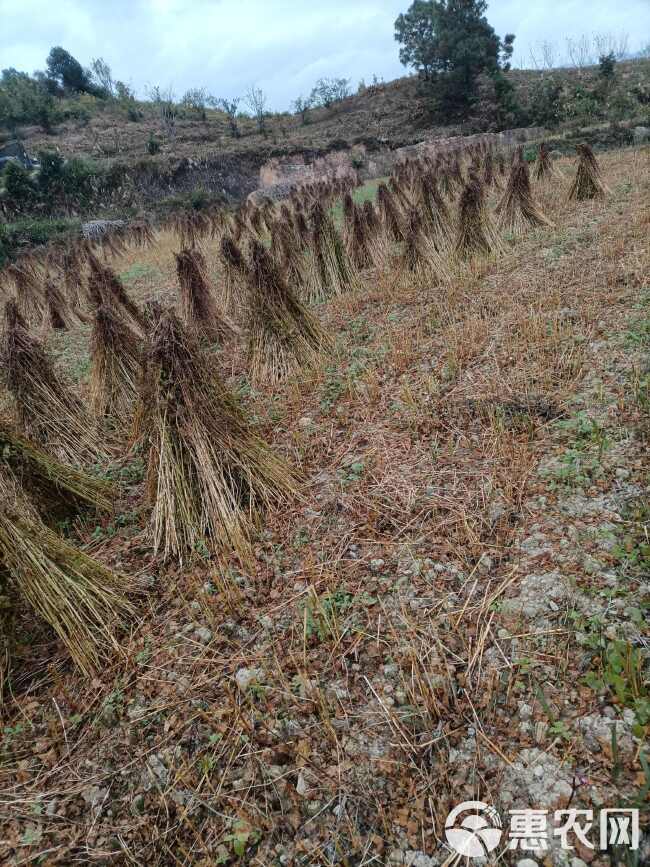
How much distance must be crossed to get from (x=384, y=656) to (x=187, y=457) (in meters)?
1.62

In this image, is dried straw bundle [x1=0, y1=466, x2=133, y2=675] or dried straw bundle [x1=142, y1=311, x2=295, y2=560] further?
dried straw bundle [x1=142, y1=311, x2=295, y2=560]

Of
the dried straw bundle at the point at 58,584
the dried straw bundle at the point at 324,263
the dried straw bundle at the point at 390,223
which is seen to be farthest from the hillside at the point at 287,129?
the dried straw bundle at the point at 58,584

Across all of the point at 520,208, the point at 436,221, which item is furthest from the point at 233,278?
the point at 520,208

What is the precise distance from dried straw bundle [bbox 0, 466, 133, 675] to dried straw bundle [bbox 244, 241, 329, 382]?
275cm

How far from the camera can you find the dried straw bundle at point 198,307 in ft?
19.3

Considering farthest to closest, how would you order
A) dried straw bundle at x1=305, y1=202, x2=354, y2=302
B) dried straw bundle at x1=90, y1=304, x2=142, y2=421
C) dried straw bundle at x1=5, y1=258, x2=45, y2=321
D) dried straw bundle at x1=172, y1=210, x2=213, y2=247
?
dried straw bundle at x1=172, y1=210, x2=213, y2=247 → dried straw bundle at x1=5, y1=258, x2=45, y2=321 → dried straw bundle at x1=305, y1=202, x2=354, y2=302 → dried straw bundle at x1=90, y1=304, x2=142, y2=421

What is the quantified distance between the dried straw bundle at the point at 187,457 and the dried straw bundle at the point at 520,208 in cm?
642

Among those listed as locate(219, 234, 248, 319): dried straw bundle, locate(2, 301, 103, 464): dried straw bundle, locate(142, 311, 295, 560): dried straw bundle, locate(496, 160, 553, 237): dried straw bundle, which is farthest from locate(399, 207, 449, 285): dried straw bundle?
locate(2, 301, 103, 464): dried straw bundle

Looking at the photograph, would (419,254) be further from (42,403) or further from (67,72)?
(67,72)

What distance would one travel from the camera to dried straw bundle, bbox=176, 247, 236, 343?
5871mm

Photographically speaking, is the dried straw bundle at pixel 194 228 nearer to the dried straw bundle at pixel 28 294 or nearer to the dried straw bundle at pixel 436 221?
the dried straw bundle at pixel 28 294

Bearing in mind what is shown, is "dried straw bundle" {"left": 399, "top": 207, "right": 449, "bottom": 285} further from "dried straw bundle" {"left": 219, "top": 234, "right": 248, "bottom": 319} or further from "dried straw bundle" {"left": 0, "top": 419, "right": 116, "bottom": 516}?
"dried straw bundle" {"left": 0, "top": 419, "right": 116, "bottom": 516}

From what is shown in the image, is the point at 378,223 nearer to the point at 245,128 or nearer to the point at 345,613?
the point at 345,613

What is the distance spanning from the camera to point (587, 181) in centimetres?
817
